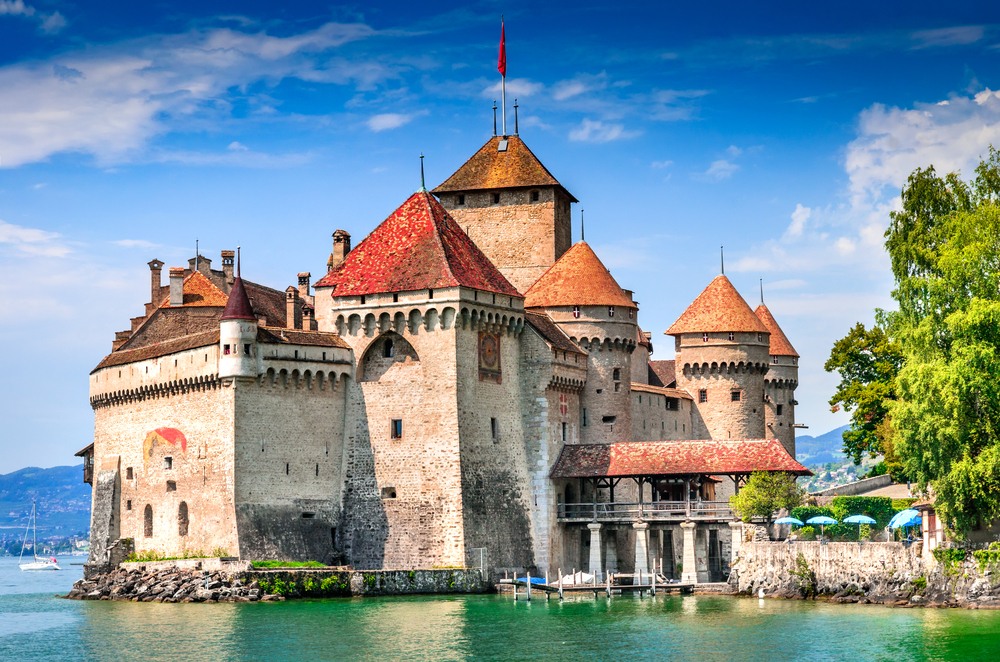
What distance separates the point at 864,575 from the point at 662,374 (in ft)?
119

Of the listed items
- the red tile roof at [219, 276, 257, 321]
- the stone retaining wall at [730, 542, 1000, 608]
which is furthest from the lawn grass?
the stone retaining wall at [730, 542, 1000, 608]

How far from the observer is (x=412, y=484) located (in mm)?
56125

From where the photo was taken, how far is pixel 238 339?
54.4m

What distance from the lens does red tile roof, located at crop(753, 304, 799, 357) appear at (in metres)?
80.7

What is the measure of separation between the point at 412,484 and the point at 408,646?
53.8 ft

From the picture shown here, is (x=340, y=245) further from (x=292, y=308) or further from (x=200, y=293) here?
(x=200, y=293)

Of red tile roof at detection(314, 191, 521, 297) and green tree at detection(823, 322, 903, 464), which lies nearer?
red tile roof at detection(314, 191, 521, 297)

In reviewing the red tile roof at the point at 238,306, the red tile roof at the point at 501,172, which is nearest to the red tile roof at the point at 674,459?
the red tile roof at the point at 238,306

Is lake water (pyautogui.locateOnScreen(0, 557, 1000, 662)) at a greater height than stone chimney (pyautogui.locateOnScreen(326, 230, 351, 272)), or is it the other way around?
stone chimney (pyautogui.locateOnScreen(326, 230, 351, 272))

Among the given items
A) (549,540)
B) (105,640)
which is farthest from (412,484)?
(105,640)

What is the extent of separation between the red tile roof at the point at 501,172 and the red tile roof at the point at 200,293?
13.9 metres

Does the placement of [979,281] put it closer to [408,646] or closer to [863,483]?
[408,646]

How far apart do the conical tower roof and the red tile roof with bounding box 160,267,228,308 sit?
14937 mm

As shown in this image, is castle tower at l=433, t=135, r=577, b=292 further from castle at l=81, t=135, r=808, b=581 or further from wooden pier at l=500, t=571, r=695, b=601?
wooden pier at l=500, t=571, r=695, b=601
